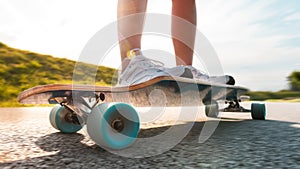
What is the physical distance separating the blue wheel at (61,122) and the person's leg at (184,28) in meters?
1.22

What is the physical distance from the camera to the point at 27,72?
26.2 feet

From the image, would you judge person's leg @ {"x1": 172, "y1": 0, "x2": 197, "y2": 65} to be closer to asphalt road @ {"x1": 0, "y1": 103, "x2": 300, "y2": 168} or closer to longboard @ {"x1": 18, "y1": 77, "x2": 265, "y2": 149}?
longboard @ {"x1": 18, "y1": 77, "x2": 265, "y2": 149}

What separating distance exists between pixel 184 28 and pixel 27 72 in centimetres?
692

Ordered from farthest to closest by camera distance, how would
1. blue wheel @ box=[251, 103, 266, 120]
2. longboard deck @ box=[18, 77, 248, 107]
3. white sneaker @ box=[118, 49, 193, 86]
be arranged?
blue wheel @ box=[251, 103, 266, 120], white sneaker @ box=[118, 49, 193, 86], longboard deck @ box=[18, 77, 248, 107]

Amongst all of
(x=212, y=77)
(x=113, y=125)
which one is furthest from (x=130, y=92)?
(x=212, y=77)

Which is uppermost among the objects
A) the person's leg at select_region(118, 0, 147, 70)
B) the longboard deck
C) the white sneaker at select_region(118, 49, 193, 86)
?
the person's leg at select_region(118, 0, 147, 70)

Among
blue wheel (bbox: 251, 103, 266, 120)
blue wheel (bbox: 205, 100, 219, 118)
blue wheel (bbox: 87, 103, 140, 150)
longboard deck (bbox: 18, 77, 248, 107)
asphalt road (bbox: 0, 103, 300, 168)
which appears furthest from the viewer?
blue wheel (bbox: 205, 100, 219, 118)

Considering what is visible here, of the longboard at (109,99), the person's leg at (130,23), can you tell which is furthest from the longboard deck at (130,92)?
the person's leg at (130,23)

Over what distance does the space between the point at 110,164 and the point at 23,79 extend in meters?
7.36

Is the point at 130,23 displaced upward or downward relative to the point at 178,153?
upward

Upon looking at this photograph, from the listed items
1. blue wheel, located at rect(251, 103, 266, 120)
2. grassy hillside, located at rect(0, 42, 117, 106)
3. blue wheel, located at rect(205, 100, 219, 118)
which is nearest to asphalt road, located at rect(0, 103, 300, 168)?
blue wheel, located at rect(251, 103, 266, 120)

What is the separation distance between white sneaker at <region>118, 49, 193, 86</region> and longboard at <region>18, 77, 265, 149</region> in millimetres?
103

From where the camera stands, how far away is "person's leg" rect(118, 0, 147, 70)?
75.3 inches

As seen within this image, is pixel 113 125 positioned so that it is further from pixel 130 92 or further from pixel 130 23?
pixel 130 23
